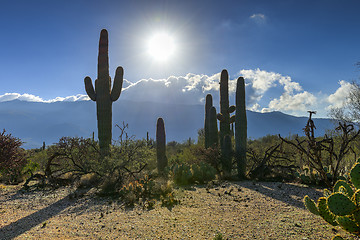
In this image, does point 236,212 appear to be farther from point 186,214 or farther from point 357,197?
point 357,197

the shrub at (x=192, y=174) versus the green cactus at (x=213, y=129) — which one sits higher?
the green cactus at (x=213, y=129)

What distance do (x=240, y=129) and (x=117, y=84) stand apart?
28.8 feet

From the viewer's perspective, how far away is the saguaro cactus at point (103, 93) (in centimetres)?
1408

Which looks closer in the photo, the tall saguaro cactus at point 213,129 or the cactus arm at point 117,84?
the cactus arm at point 117,84

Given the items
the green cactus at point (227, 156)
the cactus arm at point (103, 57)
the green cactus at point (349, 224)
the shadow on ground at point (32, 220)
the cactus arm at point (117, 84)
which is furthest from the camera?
the cactus arm at point (117, 84)

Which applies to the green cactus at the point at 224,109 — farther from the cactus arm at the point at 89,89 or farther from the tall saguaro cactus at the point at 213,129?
the cactus arm at the point at 89,89

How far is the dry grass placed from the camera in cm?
480

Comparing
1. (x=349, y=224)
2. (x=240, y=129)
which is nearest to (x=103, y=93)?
(x=240, y=129)

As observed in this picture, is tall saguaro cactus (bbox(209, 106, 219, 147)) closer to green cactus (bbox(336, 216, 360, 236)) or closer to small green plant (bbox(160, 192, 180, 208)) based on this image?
small green plant (bbox(160, 192, 180, 208))

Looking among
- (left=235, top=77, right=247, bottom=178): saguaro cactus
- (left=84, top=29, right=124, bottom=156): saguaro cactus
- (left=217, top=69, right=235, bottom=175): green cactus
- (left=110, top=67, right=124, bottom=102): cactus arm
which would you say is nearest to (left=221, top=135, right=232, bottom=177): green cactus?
(left=235, top=77, right=247, bottom=178): saguaro cactus

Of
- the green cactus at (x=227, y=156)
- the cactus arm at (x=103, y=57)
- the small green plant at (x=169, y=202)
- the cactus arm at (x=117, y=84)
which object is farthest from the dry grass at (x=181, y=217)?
the cactus arm at (x=103, y=57)

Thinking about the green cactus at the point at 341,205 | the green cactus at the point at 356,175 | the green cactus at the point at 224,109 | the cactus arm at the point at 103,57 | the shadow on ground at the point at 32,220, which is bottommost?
the shadow on ground at the point at 32,220

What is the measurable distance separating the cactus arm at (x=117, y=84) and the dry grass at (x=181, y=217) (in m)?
7.80

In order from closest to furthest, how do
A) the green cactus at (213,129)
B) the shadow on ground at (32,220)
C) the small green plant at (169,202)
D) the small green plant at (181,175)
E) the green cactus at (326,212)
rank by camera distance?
the green cactus at (326,212), the shadow on ground at (32,220), the small green plant at (169,202), the small green plant at (181,175), the green cactus at (213,129)
